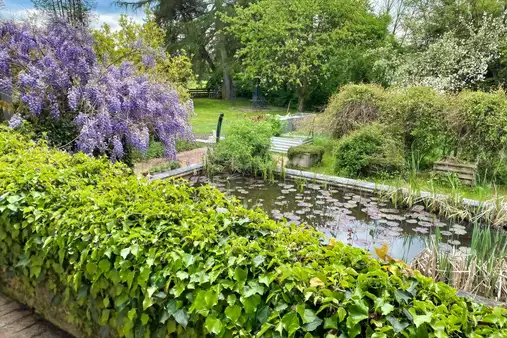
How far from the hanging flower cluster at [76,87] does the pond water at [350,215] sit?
174 centimetres

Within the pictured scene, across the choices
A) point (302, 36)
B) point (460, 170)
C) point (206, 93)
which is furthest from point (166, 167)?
point (206, 93)

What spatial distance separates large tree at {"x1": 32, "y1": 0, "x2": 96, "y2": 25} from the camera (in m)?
5.85

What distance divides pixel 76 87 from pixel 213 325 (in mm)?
4569

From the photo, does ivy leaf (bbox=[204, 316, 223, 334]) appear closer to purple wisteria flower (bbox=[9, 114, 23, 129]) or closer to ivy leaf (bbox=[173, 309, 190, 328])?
ivy leaf (bbox=[173, 309, 190, 328])

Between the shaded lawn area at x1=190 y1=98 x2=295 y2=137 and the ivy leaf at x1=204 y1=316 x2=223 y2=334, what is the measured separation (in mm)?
10103

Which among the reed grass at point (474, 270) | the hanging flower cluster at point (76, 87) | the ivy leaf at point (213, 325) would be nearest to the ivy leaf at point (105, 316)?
the ivy leaf at point (213, 325)

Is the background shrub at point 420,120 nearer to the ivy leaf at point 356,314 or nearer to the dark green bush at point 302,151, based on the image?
the dark green bush at point 302,151

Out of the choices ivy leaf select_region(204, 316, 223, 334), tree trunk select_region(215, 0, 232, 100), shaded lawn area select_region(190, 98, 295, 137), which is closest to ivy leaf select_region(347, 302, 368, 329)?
ivy leaf select_region(204, 316, 223, 334)

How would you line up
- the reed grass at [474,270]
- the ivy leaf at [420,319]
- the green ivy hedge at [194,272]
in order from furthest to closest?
the reed grass at [474,270] < the green ivy hedge at [194,272] < the ivy leaf at [420,319]

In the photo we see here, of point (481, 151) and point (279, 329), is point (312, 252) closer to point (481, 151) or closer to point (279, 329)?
point (279, 329)

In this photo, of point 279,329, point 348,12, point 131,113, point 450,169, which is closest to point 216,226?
point 279,329

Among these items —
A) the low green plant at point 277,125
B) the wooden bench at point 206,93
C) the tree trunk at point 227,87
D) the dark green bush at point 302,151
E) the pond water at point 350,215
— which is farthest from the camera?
the wooden bench at point 206,93

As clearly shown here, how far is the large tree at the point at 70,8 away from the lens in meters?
5.85

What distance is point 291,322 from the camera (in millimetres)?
1265
